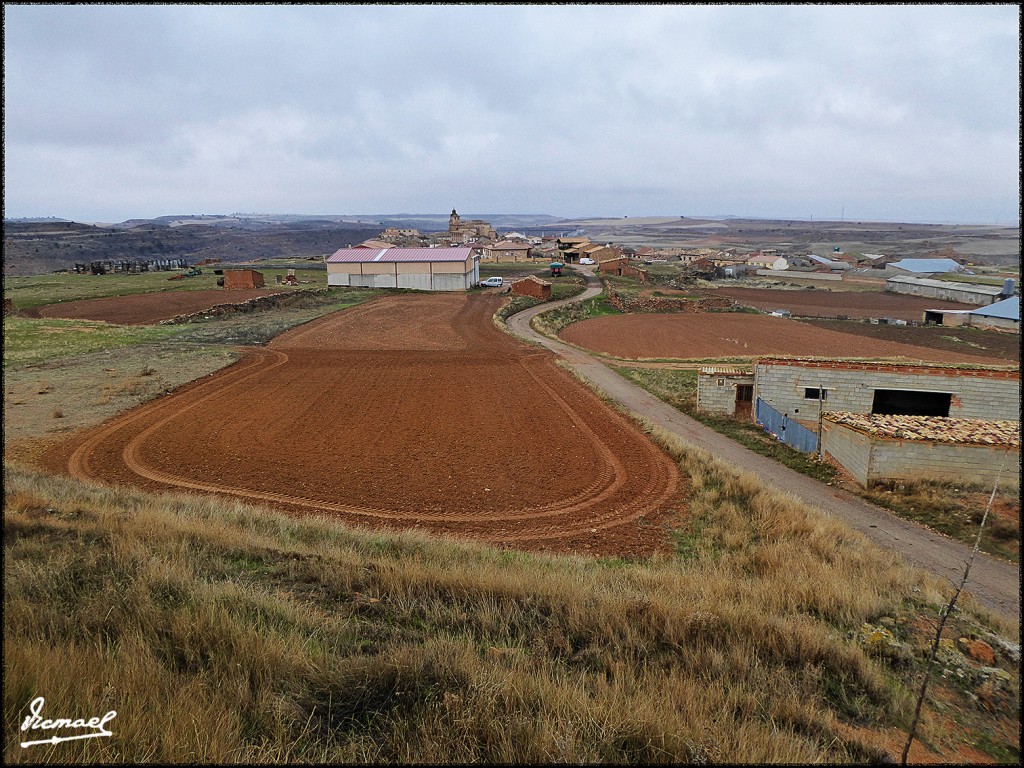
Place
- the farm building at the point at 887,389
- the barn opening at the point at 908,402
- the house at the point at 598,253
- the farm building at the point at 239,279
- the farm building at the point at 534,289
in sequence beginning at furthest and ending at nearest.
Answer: the house at the point at 598,253
the farm building at the point at 239,279
the farm building at the point at 534,289
the barn opening at the point at 908,402
the farm building at the point at 887,389

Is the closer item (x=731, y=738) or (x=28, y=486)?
(x=731, y=738)

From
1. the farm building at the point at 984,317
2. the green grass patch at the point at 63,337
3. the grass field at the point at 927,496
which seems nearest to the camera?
the grass field at the point at 927,496

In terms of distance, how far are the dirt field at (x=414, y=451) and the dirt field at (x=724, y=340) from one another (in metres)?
14.2

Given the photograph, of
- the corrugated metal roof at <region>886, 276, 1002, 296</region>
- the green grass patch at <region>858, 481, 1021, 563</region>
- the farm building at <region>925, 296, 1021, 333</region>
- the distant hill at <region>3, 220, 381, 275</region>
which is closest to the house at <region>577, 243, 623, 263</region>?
→ the corrugated metal roof at <region>886, 276, 1002, 296</region>

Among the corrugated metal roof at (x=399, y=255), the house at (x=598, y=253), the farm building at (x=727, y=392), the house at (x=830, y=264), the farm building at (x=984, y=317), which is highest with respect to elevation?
the house at (x=598, y=253)

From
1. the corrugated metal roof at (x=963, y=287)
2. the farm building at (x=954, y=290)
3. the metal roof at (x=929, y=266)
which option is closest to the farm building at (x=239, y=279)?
the farm building at (x=954, y=290)

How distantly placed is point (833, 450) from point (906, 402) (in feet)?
17.0

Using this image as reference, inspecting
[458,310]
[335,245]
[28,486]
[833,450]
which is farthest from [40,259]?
[833,450]

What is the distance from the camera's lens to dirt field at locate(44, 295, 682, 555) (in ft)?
41.3

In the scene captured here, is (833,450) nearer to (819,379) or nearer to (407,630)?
(819,379)

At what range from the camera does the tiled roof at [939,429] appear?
506 inches

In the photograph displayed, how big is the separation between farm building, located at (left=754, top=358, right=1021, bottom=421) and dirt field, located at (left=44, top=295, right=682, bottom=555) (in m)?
6.02

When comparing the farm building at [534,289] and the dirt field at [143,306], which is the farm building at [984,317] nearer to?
the farm building at [534,289]

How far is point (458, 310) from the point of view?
161 feet
